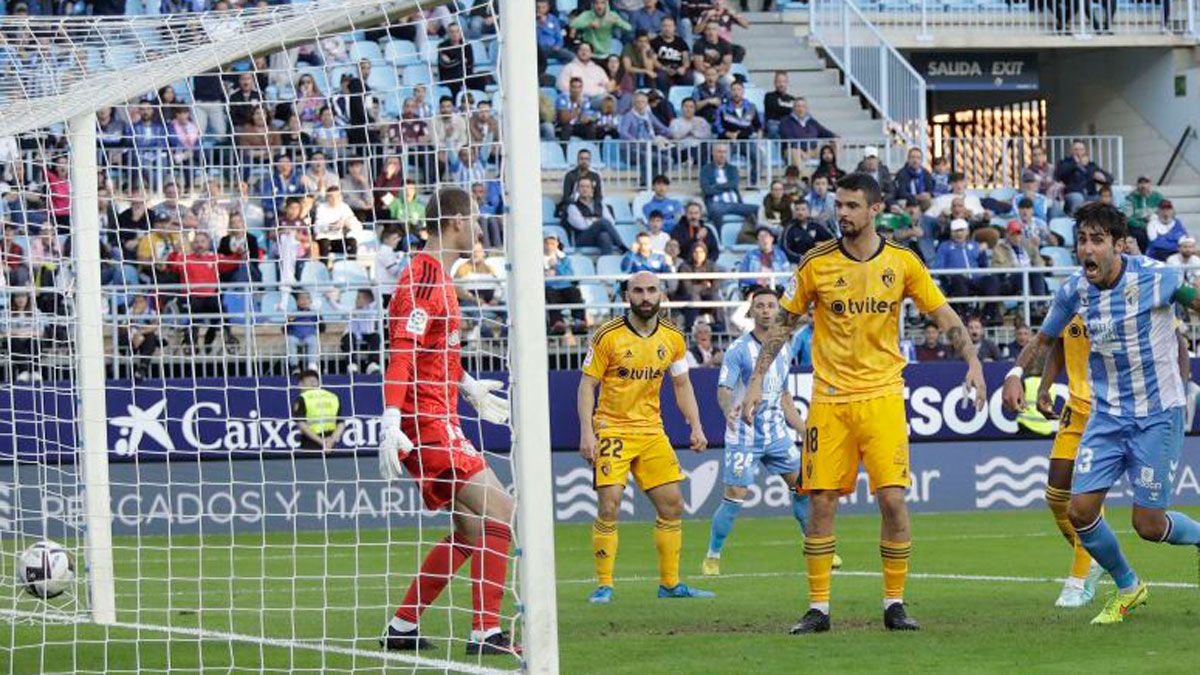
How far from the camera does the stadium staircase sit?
30500 millimetres

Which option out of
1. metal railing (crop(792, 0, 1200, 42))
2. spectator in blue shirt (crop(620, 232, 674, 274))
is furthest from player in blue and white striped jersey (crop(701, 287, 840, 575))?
metal railing (crop(792, 0, 1200, 42))

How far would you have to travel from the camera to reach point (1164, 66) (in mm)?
33719

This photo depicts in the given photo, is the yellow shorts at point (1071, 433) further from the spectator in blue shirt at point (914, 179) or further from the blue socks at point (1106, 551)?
the spectator in blue shirt at point (914, 179)

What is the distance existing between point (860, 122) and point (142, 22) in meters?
19.9

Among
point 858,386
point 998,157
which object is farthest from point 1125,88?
point 858,386

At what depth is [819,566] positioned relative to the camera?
10.7 metres

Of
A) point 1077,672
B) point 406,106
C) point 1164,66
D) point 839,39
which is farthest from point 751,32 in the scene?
point 1077,672

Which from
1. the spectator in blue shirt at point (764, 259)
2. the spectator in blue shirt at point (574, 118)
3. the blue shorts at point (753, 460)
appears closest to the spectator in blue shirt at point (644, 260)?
the spectator in blue shirt at point (764, 259)

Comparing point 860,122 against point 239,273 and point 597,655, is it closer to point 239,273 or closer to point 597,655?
point 239,273

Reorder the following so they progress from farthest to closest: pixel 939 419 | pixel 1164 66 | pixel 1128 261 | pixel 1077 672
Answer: pixel 1164 66, pixel 939 419, pixel 1128 261, pixel 1077 672

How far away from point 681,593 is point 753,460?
100 inches

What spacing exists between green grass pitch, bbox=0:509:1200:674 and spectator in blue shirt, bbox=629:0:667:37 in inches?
486

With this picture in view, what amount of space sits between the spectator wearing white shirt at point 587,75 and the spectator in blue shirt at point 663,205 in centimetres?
211

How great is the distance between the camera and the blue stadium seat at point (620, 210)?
25.6m
